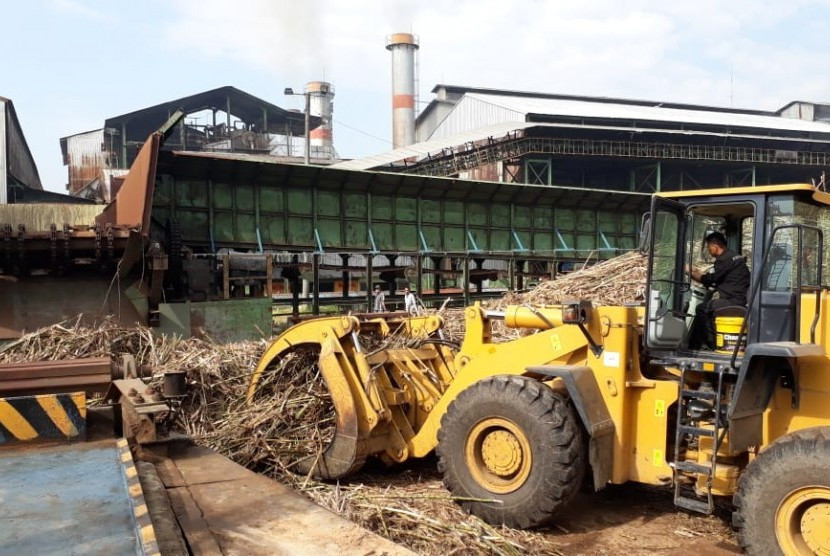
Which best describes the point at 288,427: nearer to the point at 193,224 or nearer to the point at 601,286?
the point at 601,286

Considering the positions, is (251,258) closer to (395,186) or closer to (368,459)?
(395,186)

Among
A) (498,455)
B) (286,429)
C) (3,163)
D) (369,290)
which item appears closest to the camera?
(498,455)

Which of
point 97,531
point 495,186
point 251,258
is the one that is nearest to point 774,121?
point 495,186

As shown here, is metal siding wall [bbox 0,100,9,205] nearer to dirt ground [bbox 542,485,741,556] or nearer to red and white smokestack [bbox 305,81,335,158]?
dirt ground [bbox 542,485,741,556]

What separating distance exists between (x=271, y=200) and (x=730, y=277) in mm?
13362

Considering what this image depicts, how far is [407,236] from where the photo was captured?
18.4m

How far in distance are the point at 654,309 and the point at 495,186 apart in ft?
49.1

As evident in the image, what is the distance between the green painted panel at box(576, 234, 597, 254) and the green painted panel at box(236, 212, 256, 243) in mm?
9759

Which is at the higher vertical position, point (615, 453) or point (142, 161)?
point (142, 161)

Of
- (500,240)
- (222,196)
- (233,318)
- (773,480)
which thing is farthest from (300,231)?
(773,480)

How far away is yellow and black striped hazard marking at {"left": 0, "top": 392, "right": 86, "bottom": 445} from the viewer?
4.18 meters

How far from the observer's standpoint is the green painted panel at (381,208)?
1797 cm

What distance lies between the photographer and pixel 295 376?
20.8ft

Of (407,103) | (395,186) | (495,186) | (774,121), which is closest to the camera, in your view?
(395,186)
